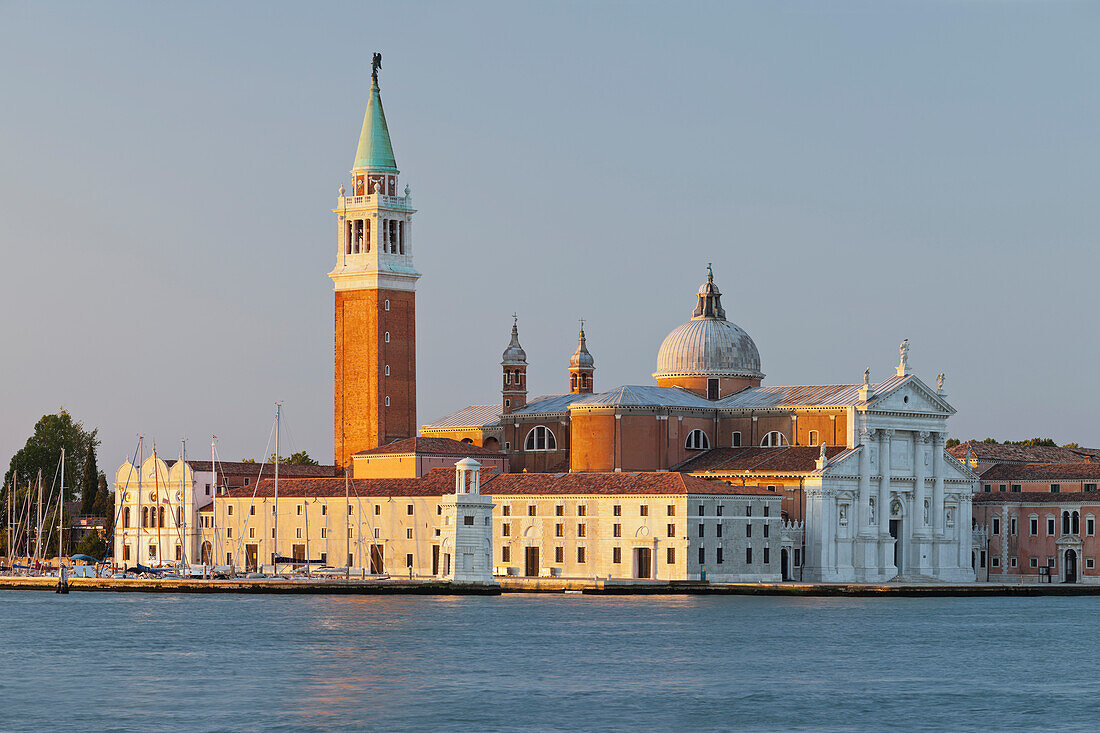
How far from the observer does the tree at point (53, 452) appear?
A: 101m

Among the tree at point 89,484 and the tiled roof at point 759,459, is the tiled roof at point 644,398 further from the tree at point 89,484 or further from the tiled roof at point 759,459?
the tree at point 89,484

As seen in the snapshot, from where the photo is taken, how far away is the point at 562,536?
73625 millimetres

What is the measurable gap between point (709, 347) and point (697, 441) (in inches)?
184

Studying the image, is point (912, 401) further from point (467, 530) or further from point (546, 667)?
point (546, 667)

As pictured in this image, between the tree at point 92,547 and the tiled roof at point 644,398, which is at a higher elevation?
the tiled roof at point 644,398

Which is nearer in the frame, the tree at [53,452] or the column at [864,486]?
the column at [864,486]

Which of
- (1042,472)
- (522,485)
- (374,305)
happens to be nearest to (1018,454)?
(1042,472)

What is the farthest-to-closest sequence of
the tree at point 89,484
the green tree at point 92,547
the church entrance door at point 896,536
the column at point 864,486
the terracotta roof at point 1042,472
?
the tree at point 89,484, the green tree at point 92,547, the terracotta roof at point 1042,472, the church entrance door at point 896,536, the column at point 864,486

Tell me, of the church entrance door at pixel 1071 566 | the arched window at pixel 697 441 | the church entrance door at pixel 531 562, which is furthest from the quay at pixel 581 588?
the arched window at pixel 697 441

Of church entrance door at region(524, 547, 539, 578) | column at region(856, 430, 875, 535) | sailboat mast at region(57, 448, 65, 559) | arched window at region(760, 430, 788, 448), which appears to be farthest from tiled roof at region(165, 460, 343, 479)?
column at region(856, 430, 875, 535)


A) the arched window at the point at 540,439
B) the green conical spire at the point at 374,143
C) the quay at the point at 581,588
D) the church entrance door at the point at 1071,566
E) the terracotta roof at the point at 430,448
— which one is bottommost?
the quay at the point at 581,588

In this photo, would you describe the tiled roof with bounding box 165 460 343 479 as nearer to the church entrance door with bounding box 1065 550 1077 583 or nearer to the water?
the water

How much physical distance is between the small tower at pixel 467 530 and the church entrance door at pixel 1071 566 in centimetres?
2373

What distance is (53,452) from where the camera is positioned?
10175cm
